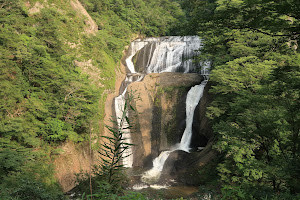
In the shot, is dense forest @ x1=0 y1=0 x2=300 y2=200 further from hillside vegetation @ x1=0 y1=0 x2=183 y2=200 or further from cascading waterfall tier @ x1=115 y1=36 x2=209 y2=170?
cascading waterfall tier @ x1=115 y1=36 x2=209 y2=170

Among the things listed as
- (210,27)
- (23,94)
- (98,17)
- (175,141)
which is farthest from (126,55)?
(210,27)

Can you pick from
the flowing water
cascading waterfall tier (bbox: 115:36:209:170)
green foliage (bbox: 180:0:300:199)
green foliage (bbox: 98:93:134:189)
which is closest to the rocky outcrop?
the flowing water

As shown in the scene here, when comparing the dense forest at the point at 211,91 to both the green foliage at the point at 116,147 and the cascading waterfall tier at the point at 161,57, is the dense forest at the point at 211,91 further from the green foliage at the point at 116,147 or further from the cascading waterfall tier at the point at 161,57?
the cascading waterfall tier at the point at 161,57

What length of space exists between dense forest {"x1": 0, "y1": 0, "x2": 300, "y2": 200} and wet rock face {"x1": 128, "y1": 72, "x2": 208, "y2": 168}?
3.99m

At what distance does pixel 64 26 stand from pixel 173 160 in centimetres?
1782

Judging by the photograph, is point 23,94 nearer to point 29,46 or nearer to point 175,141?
point 29,46

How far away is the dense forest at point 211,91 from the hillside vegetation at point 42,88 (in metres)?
0.07

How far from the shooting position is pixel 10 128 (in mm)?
11320

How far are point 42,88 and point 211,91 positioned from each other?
12001 millimetres

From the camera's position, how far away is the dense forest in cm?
542

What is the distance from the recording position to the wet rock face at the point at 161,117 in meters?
18.9

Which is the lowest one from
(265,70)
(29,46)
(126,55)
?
(265,70)

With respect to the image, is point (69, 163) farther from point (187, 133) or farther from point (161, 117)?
point (187, 133)

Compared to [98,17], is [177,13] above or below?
above
